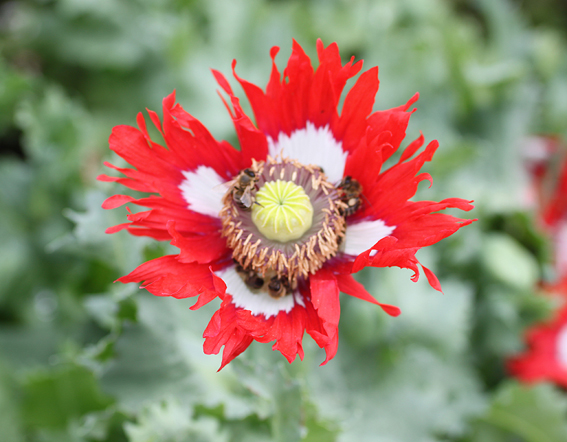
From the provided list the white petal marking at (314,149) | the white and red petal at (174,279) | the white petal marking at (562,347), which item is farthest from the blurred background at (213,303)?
the white petal marking at (314,149)

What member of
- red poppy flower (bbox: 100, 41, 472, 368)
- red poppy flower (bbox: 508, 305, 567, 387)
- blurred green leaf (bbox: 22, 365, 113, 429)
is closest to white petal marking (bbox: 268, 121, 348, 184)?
red poppy flower (bbox: 100, 41, 472, 368)

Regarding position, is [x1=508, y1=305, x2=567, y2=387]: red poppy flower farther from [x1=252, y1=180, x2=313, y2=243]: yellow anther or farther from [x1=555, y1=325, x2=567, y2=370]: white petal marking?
[x1=252, y1=180, x2=313, y2=243]: yellow anther

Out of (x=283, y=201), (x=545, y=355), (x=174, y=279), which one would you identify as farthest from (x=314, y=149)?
(x=545, y=355)

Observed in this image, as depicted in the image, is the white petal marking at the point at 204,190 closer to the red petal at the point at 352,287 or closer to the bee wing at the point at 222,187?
the bee wing at the point at 222,187

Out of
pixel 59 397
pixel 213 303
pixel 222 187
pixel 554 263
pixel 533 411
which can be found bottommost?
pixel 533 411

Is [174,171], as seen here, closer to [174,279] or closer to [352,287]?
[174,279]
